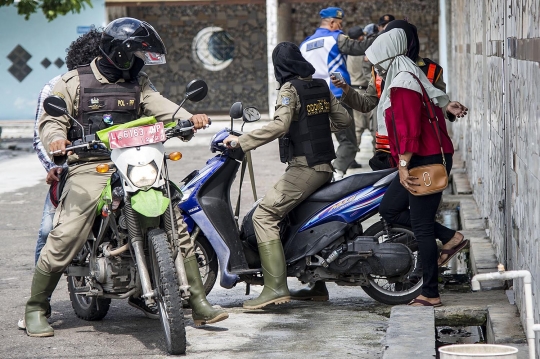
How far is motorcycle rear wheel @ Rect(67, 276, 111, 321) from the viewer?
623 cm

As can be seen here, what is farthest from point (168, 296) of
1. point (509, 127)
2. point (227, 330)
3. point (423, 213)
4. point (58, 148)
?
point (509, 127)

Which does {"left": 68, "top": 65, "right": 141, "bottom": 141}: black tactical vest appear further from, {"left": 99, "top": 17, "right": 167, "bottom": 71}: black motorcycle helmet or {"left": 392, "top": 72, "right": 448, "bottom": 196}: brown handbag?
{"left": 392, "top": 72, "right": 448, "bottom": 196}: brown handbag

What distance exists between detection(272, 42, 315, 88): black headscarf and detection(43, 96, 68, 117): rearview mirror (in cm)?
150

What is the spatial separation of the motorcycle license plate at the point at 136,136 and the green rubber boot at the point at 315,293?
6.00ft

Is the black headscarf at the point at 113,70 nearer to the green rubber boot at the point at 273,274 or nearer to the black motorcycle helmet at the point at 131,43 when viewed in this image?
the black motorcycle helmet at the point at 131,43

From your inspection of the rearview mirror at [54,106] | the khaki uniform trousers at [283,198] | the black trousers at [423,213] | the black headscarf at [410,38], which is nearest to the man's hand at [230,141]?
the khaki uniform trousers at [283,198]

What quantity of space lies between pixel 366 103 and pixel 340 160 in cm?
527

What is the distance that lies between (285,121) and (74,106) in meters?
1.25

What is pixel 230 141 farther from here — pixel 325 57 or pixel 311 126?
pixel 325 57

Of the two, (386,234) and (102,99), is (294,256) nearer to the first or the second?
(386,234)

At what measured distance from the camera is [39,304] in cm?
600

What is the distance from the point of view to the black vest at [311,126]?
639 centimetres

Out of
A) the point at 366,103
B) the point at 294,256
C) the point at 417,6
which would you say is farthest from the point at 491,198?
the point at 417,6

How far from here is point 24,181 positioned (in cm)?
1400
